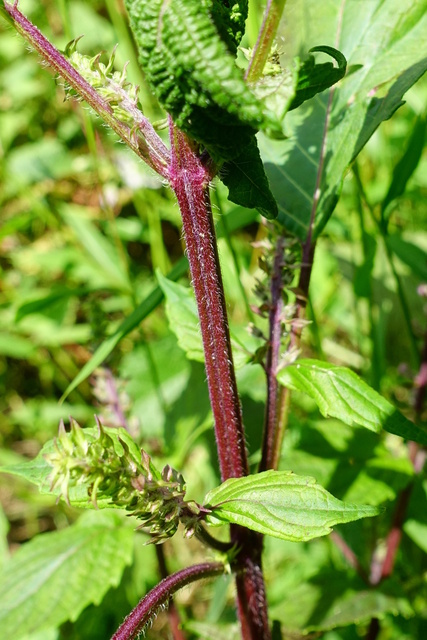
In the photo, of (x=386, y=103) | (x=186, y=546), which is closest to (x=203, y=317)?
(x=386, y=103)

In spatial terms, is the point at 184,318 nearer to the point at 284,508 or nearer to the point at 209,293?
the point at 209,293

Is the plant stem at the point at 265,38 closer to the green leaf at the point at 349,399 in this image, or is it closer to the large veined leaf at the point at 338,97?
the large veined leaf at the point at 338,97

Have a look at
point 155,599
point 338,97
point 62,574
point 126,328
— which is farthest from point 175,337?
point 155,599

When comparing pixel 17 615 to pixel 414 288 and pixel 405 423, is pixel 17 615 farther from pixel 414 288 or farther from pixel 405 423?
pixel 414 288

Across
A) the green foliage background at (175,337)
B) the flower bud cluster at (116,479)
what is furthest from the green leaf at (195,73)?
the flower bud cluster at (116,479)

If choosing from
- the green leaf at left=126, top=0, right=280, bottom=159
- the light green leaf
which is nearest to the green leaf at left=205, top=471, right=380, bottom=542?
the green leaf at left=126, top=0, right=280, bottom=159

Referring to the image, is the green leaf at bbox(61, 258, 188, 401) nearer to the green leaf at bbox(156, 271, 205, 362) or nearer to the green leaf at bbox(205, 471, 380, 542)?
the green leaf at bbox(156, 271, 205, 362)
